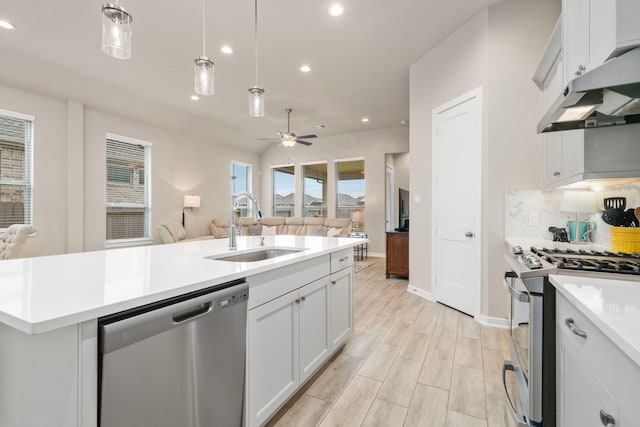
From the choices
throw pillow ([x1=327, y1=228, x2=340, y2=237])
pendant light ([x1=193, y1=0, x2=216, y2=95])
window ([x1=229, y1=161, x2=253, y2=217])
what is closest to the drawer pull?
pendant light ([x1=193, y1=0, x2=216, y2=95])

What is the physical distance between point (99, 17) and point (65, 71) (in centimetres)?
168

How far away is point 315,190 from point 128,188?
179 inches

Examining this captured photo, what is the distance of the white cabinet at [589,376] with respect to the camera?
68 cm

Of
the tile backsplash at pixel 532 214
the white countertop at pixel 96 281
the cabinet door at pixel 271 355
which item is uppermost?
the tile backsplash at pixel 532 214

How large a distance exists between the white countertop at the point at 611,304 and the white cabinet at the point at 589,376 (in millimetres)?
48

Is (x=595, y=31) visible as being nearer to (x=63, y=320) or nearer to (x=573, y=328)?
(x=573, y=328)

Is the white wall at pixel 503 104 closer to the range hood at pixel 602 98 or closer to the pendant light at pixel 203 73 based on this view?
the range hood at pixel 602 98

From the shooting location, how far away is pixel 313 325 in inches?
72.1

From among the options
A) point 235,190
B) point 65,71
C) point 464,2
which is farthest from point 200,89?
point 235,190

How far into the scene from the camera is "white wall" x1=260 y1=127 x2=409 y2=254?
23.4 ft

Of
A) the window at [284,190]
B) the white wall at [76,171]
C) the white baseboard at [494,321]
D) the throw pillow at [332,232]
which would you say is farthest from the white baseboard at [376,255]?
the white wall at [76,171]

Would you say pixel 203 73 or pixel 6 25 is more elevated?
pixel 6 25

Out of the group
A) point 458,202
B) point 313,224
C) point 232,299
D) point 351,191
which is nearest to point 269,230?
point 313,224

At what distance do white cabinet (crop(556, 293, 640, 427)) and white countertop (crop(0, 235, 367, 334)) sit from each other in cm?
120
